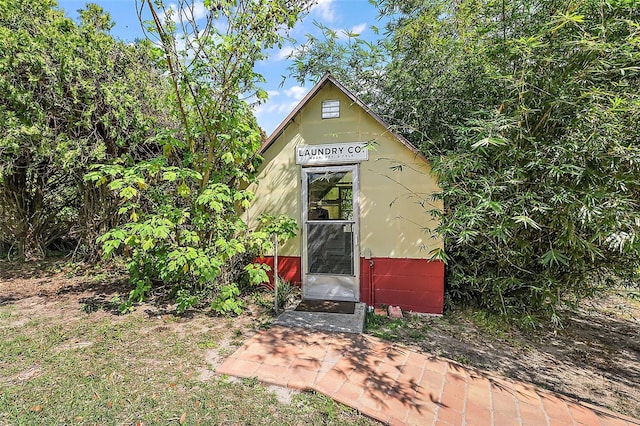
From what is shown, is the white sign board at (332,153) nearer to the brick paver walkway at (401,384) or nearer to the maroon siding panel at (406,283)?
the maroon siding panel at (406,283)

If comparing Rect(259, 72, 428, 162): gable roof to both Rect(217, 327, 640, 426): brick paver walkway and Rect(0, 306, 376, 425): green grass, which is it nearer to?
Rect(217, 327, 640, 426): brick paver walkway

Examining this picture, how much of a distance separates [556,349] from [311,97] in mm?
4829

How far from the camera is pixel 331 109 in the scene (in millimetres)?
4910

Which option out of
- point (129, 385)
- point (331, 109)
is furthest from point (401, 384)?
point (331, 109)

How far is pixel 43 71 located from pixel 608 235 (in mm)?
8284

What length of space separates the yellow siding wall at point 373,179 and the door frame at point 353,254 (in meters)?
0.08

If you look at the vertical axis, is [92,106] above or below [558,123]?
above

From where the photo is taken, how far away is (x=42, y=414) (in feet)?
7.80

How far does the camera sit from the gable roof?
14.6 feet

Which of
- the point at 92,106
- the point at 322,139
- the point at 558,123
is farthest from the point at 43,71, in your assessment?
the point at 558,123

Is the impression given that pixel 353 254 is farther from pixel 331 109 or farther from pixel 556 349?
pixel 556 349

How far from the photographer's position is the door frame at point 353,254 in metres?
4.89

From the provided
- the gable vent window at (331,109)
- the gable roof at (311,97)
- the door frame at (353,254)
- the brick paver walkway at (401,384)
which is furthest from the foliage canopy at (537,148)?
the brick paver walkway at (401,384)

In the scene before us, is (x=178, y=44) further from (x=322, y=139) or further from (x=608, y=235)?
(x=608, y=235)
